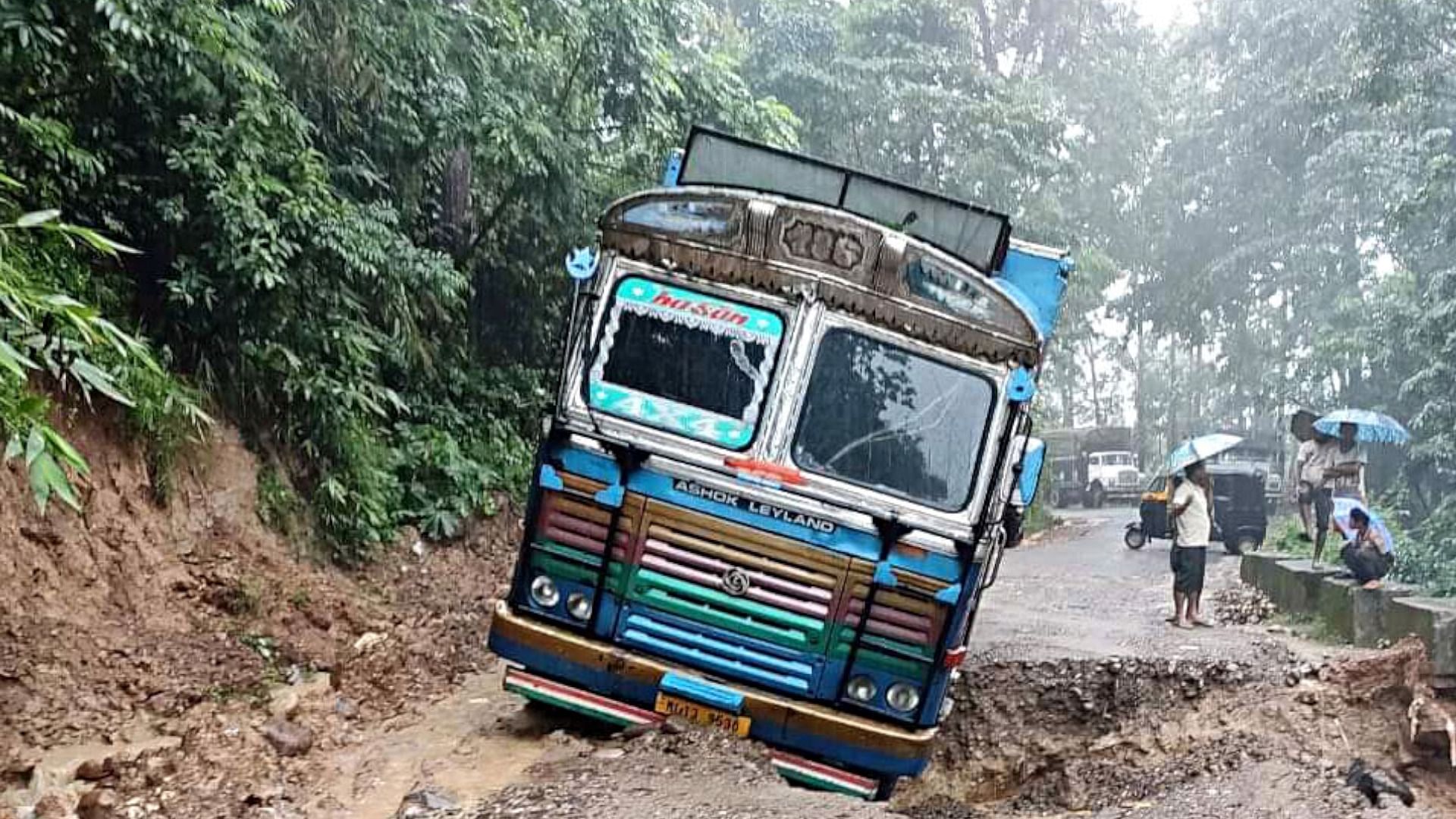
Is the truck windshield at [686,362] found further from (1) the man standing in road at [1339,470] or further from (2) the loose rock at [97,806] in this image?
(1) the man standing in road at [1339,470]

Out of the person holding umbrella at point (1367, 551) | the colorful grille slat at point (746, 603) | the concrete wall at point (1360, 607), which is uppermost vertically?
the person holding umbrella at point (1367, 551)

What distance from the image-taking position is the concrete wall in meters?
6.87

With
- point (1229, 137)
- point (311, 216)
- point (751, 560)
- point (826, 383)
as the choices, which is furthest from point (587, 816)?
point (1229, 137)

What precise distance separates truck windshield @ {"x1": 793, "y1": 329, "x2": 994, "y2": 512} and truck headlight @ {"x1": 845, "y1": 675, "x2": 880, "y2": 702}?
0.84m

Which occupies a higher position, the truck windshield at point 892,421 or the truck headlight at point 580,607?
the truck windshield at point 892,421

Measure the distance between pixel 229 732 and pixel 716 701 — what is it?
2.38 m

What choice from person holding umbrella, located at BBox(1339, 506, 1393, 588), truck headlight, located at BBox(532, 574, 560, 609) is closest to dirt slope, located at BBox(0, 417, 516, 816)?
truck headlight, located at BBox(532, 574, 560, 609)

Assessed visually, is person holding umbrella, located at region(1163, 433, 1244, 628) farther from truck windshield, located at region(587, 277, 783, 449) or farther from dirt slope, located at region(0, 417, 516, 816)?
dirt slope, located at region(0, 417, 516, 816)

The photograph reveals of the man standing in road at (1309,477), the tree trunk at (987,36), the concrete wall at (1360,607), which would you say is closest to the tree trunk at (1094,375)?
the tree trunk at (987,36)

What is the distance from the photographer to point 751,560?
5.06 metres

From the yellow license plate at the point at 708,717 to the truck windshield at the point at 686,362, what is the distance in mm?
1161

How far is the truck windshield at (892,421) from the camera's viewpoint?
5.25 m

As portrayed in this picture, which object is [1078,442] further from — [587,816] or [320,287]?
[587,816]

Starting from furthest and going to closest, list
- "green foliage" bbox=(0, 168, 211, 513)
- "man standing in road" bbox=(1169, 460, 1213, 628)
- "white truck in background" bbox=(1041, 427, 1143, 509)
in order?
1. "white truck in background" bbox=(1041, 427, 1143, 509)
2. "man standing in road" bbox=(1169, 460, 1213, 628)
3. "green foliage" bbox=(0, 168, 211, 513)
